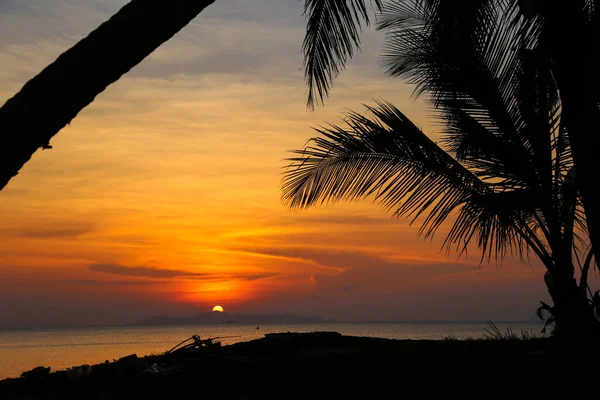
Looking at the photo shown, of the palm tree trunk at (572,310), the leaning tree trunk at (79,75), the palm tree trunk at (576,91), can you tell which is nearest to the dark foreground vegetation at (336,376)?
the palm tree trunk at (572,310)

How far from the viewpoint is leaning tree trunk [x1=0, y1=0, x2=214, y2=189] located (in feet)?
7.73

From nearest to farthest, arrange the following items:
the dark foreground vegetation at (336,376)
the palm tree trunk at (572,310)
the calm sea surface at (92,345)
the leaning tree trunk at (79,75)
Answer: the leaning tree trunk at (79,75) < the dark foreground vegetation at (336,376) < the palm tree trunk at (572,310) < the calm sea surface at (92,345)

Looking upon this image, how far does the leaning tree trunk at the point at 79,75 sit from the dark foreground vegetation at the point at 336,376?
3937 mm

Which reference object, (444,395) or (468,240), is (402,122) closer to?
(468,240)

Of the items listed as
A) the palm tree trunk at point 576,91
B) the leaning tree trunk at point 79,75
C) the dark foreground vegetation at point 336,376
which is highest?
the palm tree trunk at point 576,91

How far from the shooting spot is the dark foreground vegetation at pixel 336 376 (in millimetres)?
5859

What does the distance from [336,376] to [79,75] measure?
4.42 meters

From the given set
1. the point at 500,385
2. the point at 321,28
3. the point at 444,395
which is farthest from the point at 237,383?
the point at 321,28

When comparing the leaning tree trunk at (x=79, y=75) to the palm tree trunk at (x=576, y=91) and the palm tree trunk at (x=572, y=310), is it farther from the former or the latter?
the palm tree trunk at (x=572, y=310)

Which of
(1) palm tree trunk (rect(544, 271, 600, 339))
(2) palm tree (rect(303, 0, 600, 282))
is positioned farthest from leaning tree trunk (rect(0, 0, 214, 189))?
(1) palm tree trunk (rect(544, 271, 600, 339))

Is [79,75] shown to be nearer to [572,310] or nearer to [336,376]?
[336,376]

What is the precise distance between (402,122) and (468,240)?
1661mm

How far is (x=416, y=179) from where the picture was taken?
7953 millimetres

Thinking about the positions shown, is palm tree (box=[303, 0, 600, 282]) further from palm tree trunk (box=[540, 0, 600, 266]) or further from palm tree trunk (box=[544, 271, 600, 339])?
palm tree trunk (box=[544, 271, 600, 339])
